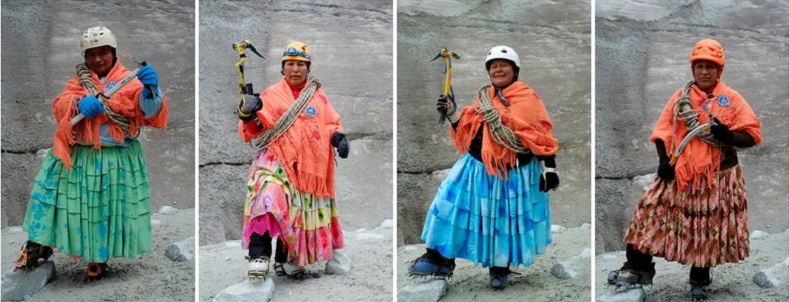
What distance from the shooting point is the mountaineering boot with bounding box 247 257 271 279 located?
19.4 ft

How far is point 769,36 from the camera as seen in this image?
275 inches

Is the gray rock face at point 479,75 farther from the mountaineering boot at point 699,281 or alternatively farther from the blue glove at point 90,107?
the blue glove at point 90,107

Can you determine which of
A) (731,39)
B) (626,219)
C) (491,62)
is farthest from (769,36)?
(491,62)

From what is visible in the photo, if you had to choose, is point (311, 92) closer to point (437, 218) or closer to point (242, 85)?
point (242, 85)

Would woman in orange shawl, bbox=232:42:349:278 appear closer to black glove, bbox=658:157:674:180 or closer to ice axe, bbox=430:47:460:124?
ice axe, bbox=430:47:460:124

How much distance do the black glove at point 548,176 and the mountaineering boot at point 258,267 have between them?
1.54m

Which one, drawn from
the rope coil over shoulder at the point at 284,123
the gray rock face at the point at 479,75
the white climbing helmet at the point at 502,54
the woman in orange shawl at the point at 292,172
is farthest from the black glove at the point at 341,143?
the white climbing helmet at the point at 502,54

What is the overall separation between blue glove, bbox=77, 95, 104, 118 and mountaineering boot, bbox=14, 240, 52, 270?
2.69ft

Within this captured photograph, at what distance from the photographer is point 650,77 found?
6797mm

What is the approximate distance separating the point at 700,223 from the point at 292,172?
86.6 inches

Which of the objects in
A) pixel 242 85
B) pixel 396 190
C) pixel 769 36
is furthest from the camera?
pixel 769 36

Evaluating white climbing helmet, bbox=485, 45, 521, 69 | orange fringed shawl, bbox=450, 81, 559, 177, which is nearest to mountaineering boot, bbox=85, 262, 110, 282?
orange fringed shawl, bbox=450, 81, 559, 177

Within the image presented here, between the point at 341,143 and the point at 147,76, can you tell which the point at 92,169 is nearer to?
the point at 147,76

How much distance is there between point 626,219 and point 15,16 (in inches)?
154
